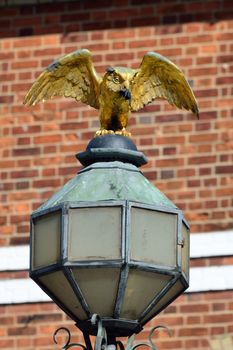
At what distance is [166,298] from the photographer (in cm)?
610

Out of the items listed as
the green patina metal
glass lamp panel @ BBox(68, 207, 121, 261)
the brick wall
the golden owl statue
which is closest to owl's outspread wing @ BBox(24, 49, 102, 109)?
the golden owl statue

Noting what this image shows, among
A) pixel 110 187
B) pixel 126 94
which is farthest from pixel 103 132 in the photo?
pixel 110 187

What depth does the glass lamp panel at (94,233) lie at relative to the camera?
5.81 metres

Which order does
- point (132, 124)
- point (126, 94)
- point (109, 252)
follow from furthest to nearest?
point (132, 124) → point (126, 94) → point (109, 252)

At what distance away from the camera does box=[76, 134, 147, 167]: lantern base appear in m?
6.25

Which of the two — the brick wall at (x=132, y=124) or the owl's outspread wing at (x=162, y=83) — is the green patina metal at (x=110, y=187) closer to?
the owl's outspread wing at (x=162, y=83)

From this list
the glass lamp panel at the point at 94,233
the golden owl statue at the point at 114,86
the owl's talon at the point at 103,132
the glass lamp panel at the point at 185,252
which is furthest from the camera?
the golden owl statue at the point at 114,86

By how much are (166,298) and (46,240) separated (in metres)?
0.51

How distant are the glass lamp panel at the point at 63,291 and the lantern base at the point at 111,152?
562mm

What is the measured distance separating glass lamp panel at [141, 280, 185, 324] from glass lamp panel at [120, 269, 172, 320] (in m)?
0.07

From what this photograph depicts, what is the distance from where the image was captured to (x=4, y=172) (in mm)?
10641

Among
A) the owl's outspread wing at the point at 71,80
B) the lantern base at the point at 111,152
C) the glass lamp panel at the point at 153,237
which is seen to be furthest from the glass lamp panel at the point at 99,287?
the owl's outspread wing at the point at 71,80

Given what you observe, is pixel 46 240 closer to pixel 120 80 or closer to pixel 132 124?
pixel 120 80

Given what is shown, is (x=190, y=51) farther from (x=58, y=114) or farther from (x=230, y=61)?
(x=58, y=114)
